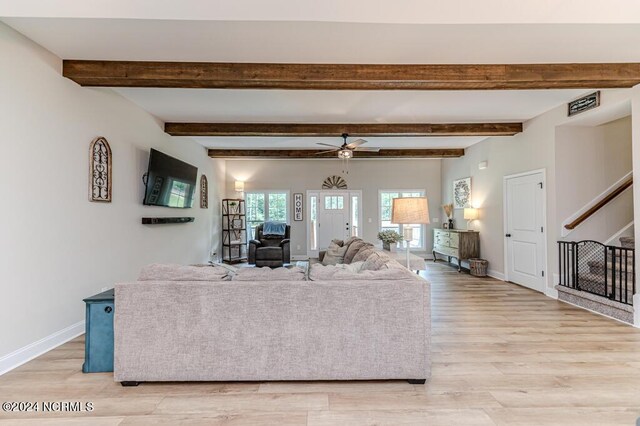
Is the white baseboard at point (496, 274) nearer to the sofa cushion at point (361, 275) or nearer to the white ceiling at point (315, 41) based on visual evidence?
the white ceiling at point (315, 41)

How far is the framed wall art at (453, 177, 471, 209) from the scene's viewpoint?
7.39 m

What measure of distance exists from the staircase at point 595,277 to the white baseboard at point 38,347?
5.82m

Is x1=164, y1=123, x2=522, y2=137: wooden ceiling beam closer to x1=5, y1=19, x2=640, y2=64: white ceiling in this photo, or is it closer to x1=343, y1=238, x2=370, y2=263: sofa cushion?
x1=343, y1=238, x2=370, y2=263: sofa cushion

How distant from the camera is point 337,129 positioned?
5633 mm

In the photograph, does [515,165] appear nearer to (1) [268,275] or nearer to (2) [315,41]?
(2) [315,41]

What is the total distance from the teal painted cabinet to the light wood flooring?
0.08 m

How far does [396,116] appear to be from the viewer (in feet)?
17.0

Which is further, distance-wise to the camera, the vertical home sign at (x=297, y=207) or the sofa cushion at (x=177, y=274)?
the vertical home sign at (x=297, y=207)

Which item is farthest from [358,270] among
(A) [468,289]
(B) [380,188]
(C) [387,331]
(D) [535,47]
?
(B) [380,188]

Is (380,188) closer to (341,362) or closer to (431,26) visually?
(431,26)

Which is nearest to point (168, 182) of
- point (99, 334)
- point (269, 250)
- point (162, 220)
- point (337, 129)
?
point (162, 220)

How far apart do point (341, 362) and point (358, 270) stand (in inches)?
29.7

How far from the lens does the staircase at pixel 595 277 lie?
388 centimetres

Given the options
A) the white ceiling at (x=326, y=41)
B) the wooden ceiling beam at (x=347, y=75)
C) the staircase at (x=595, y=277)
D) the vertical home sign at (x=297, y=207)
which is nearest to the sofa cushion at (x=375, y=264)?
the wooden ceiling beam at (x=347, y=75)
